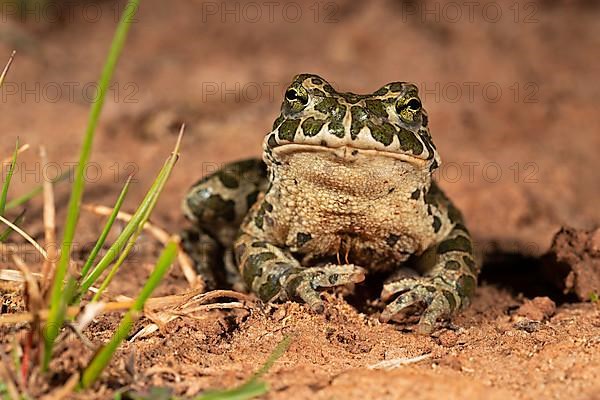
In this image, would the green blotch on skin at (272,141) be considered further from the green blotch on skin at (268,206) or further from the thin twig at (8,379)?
the thin twig at (8,379)

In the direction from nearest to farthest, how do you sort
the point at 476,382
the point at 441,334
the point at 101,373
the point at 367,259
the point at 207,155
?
the point at 101,373, the point at 476,382, the point at 441,334, the point at 367,259, the point at 207,155

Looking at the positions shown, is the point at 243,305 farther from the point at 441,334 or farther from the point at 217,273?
the point at 217,273

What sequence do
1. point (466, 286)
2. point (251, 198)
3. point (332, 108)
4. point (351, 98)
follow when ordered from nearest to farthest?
point (332, 108), point (351, 98), point (466, 286), point (251, 198)

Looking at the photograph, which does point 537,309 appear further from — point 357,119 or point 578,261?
point 357,119

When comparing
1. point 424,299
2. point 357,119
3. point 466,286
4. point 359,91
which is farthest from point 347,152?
point 359,91

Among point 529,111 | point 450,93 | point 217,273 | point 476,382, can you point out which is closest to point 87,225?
point 217,273

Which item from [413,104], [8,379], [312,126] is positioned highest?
[413,104]
